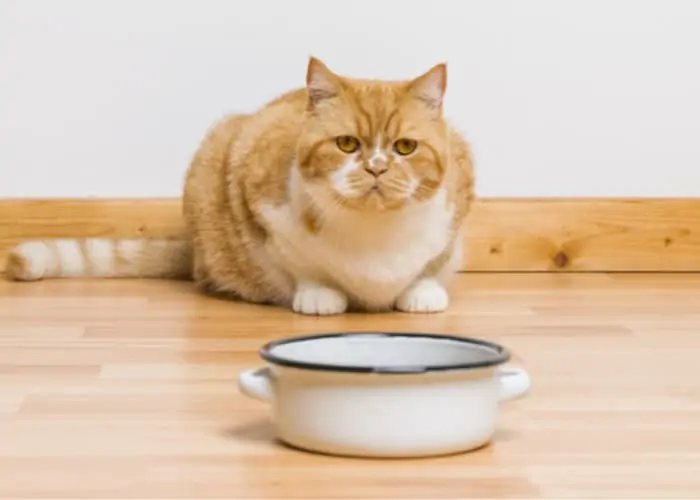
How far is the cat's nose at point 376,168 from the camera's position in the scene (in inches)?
89.4

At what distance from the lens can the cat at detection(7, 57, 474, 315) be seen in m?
2.30

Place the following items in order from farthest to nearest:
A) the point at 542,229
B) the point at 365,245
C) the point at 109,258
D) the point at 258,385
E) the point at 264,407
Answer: the point at 542,229
the point at 109,258
the point at 365,245
the point at 264,407
the point at 258,385

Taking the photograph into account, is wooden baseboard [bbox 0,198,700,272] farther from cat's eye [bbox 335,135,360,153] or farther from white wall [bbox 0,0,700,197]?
cat's eye [bbox 335,135,360,153]

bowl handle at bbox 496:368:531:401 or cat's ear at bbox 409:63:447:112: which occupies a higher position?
cat's ear at bbox 409:63:447:112

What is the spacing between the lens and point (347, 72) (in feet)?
9.66

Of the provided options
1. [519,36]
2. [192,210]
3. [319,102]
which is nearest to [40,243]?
[192,210]

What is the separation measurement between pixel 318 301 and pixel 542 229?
79 centimetres

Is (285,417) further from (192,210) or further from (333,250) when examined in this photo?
(192,210)

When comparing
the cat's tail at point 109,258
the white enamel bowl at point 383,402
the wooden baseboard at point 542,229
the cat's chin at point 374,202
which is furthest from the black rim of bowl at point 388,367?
the wooden baseboard at point 542,229

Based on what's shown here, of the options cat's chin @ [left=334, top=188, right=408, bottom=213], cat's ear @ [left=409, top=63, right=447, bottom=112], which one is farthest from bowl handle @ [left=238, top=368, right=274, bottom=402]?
cat's ear @ [left=409, top=63, right=447, bottom=112]

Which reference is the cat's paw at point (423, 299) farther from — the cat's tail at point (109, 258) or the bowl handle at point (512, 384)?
the bowl handle at point (512, 384)

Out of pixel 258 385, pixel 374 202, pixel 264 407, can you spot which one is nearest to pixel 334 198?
pixel 374 202

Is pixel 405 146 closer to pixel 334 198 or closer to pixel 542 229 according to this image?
pixel 334 198

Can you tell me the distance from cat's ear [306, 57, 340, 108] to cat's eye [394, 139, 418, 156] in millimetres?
143
